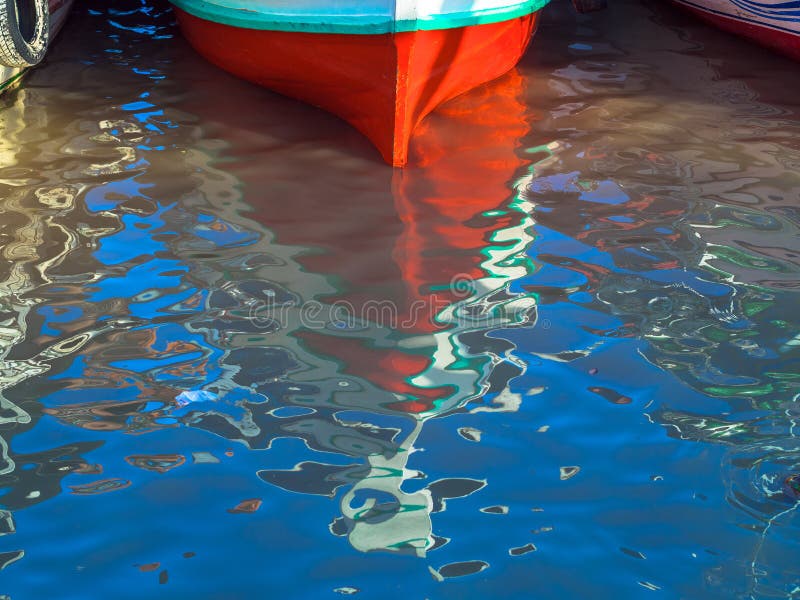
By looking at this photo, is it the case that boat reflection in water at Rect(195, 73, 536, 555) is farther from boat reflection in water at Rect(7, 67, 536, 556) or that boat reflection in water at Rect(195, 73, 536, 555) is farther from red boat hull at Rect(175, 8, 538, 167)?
red boat hull at Rect(175, 8, 538, 167)

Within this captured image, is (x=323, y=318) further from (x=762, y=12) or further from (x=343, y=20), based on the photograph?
(x=762, y=12)

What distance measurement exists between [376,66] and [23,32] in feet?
8.99

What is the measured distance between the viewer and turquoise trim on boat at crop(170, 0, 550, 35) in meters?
4.97

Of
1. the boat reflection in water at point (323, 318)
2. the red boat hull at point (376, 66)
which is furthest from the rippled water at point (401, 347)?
the red boat hull at point (376, 66)

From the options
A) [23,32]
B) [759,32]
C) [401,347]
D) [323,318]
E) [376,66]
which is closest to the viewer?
[401,347]

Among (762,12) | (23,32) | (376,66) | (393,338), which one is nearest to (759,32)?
(762,12)

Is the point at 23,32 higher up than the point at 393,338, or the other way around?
the point at 23,32

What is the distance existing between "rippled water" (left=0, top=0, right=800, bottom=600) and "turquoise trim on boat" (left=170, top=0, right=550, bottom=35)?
2.12ft

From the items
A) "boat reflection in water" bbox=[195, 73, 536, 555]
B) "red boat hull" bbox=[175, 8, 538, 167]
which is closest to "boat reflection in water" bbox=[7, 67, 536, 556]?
"boat reflection in water" bbox=[195, 73, 536, 555]

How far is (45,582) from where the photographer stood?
277cm

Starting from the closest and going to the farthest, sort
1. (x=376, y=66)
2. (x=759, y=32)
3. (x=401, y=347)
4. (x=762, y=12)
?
(x=401, y=347), (x=376, y=66), (x=762, y=12), (x=759, y=32)

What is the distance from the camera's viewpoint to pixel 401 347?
3.91m

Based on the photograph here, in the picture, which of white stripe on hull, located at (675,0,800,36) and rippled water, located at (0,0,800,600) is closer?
rippled water, located at (0,0,800,600)

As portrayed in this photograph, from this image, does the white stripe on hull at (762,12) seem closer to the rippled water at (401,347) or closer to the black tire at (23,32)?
the rippled water at (401,347)
